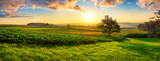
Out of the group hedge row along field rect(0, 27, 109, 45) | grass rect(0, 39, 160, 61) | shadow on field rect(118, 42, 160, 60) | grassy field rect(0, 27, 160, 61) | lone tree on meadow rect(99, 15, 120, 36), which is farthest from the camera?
lone tree on meadow rect(99, 15, 120, 36)

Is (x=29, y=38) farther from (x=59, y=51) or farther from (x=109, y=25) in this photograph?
(x=109, y=25)

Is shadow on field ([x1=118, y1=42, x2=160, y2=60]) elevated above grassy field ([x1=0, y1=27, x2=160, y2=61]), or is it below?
below

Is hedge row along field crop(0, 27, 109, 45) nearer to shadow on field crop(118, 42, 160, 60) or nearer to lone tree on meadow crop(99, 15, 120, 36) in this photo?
shadow on field crop(118, 42, 160, 60)

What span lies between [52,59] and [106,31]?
41574 mm

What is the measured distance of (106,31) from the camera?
1809 inches

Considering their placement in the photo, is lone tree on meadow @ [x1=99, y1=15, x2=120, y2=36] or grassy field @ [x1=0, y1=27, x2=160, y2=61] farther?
A: lone tree on meadow @ [x1=99, y1=15, x2=120, y2=36]

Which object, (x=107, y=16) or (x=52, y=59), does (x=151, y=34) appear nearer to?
(x=52, y=59)

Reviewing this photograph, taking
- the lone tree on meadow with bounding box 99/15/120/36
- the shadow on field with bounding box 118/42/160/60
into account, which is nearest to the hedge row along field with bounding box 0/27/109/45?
the shadow on field with bounding box 118/42/160/60

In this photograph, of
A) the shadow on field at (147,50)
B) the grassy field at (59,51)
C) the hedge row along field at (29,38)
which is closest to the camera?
the grassy field at (59,51)

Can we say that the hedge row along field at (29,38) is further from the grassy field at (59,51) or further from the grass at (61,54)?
the grass at (61,54)

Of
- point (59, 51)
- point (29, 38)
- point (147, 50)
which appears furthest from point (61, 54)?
point (147, 50)

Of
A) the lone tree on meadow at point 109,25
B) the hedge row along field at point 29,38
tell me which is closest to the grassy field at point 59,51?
the hedge row along field at point 29,38

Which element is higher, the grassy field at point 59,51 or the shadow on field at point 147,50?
the grassy field at point 59,51

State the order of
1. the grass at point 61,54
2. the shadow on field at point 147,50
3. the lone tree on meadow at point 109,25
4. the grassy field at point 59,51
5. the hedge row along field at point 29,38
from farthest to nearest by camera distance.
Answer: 1. the lone tree on meadow at point 109,25
2. the hedge row along field at point 29,38
3. the shadow on field at point 147,50
4. the grassy field at point 59,51
5. the grass at point 61,54
